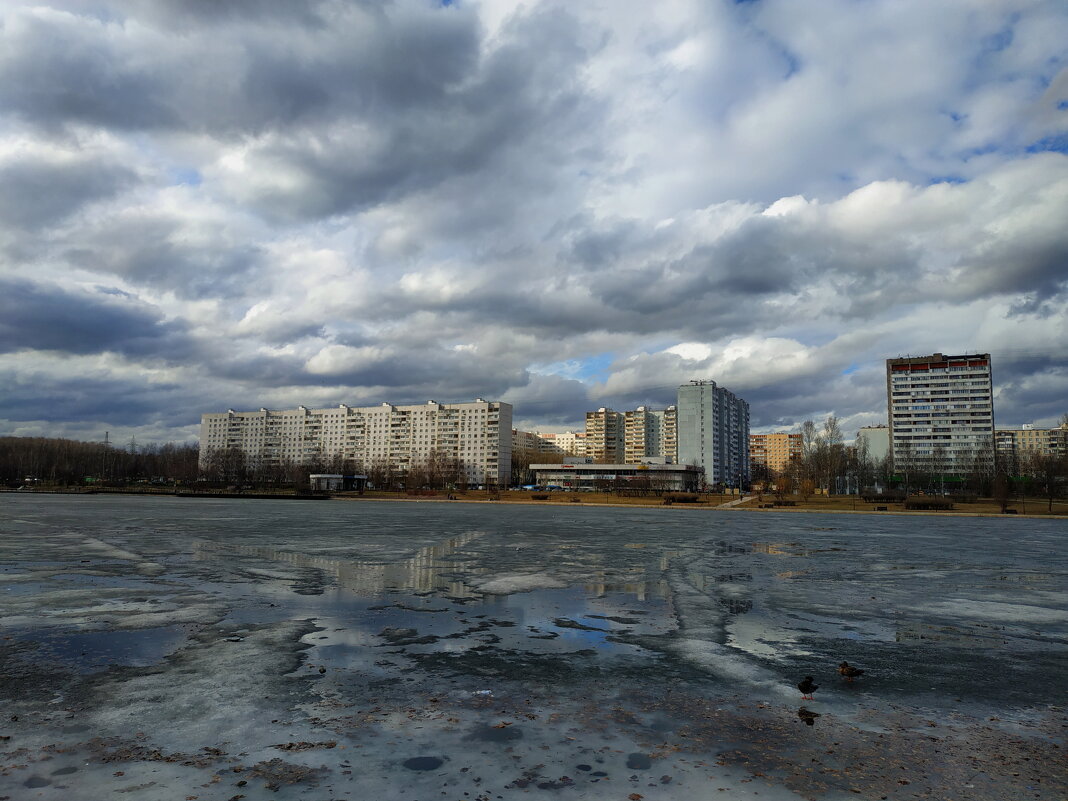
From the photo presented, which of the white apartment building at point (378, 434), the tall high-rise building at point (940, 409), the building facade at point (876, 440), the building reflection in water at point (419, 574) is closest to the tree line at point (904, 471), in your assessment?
the tall high-rise building at point (940, 409)

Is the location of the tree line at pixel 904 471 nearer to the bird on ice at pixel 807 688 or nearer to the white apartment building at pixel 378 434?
the white apartment building at pixel 378 434

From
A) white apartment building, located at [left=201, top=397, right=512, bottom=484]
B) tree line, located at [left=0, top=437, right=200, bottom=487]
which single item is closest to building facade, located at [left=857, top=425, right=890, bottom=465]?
white apartment building, located at [left=201, top=397, right=512, bottom=484]

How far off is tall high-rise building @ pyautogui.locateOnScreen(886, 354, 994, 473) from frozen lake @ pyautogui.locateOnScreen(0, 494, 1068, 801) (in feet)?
433

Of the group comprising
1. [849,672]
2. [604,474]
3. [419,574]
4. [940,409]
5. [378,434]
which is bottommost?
[604,474]

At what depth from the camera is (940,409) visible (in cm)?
13462

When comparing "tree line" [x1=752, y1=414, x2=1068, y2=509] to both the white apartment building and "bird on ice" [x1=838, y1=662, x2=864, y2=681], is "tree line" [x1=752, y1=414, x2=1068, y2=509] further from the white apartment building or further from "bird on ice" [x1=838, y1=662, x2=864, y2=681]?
"bird on ice" [x1=838, y1=662, x2=864, y2=681]

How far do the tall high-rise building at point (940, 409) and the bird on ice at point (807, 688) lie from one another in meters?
136

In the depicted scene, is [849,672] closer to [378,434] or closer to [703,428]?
[703,428]

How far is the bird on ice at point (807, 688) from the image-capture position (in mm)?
6502

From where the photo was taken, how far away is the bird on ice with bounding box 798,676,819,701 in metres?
6.50

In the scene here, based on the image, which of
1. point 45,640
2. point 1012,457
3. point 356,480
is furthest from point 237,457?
point 1012,457

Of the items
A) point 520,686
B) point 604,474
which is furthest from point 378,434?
point 520,686

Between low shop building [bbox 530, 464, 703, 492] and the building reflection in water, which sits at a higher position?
the building reflection in water

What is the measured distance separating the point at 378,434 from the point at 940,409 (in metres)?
135
